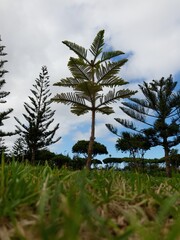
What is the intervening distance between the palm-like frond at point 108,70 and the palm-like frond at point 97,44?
82 cm

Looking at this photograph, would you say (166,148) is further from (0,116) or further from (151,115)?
(0,116)

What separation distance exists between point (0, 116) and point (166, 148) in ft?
44.1

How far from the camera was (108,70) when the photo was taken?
60.3 ft

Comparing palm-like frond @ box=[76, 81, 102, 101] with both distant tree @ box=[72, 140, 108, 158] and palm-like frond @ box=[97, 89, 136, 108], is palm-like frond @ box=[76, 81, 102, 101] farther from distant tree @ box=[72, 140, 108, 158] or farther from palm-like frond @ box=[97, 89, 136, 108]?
distant tree @ box=[72, 140, 108, 158]

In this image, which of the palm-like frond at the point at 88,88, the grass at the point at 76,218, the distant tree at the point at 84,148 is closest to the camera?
the grass at the point at 76,218

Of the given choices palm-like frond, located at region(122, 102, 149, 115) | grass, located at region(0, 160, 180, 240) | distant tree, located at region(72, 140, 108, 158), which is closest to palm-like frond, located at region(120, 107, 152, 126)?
palm-like frond, located at region(122, 102, 149, 115)

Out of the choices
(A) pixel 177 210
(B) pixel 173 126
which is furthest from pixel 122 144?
(A) pixel 177 210

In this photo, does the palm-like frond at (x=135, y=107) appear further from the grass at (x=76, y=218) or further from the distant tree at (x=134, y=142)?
the grass at (x=76, y=218)

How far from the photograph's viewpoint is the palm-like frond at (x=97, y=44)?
17894 millimetres

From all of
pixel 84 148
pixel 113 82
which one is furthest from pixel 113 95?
pixel 84 148

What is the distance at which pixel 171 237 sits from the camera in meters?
0.62

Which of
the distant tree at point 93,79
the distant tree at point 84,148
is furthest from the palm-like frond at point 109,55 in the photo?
the distant tree at point 84,148

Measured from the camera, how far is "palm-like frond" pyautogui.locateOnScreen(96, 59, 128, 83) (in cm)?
1803

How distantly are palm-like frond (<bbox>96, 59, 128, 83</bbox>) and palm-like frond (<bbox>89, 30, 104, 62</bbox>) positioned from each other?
32.2 inches
